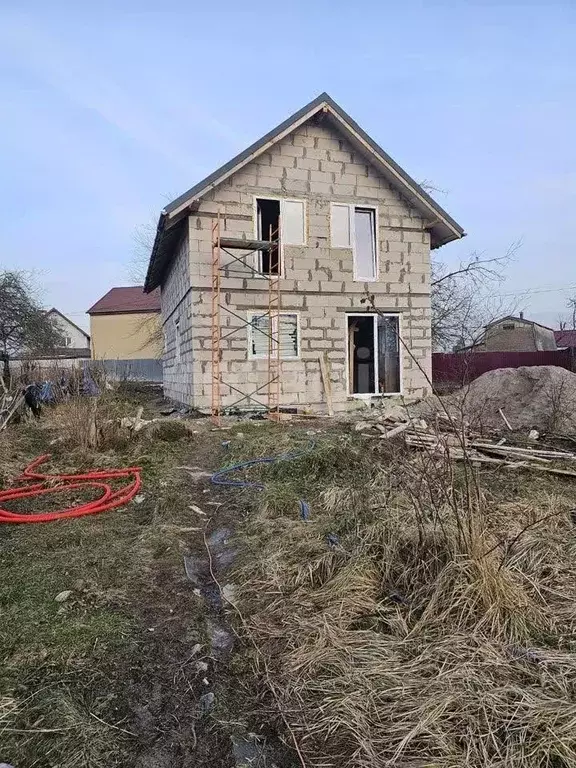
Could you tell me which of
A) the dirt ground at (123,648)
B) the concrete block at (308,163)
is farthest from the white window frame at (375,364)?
the dirt ground at (123,648)

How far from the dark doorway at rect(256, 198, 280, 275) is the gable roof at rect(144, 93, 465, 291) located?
1097 mm

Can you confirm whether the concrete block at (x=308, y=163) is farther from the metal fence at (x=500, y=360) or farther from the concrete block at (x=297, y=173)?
the metal fence at (x=500, y=360)

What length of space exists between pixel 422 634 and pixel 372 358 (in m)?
10.9

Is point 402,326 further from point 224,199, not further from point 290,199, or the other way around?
point 224,199

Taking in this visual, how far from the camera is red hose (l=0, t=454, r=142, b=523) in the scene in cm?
491

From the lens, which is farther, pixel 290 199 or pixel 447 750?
pixel 290 199

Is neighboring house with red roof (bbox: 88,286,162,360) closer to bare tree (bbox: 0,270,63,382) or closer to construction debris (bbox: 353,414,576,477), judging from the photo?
bare tree (bbox: 0,270,63,382)

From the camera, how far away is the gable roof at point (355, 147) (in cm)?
1121

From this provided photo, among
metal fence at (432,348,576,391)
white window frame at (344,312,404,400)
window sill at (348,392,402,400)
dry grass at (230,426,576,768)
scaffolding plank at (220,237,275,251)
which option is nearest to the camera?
dry grass at (230,426,576,768)

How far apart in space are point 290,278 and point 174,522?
331 inches

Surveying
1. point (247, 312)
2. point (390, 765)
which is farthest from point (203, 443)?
point (390, 765)

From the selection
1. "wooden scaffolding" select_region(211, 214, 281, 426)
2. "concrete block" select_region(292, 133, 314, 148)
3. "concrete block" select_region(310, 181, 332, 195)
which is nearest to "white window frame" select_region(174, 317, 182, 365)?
"wooden scaffolding" select_region(211, 214, 281, 426)

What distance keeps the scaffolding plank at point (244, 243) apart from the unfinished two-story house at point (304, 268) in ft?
0.15

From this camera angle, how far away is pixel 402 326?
13.1 metres
